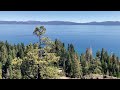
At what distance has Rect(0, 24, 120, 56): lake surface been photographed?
11.9 ft

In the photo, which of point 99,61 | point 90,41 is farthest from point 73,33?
point 99,61

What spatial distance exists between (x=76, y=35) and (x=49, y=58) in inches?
21.6

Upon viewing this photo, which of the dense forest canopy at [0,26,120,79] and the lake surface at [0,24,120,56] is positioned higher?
the lake surface at [0,24,120,56]

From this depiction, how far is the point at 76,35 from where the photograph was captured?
3.72 metres

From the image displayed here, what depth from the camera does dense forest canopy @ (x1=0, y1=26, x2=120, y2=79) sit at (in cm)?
394

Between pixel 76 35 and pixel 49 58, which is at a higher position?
pixel 76 35

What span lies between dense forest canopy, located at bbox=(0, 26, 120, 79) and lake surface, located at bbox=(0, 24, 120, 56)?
0.09 meters

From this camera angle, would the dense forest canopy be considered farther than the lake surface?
Yes

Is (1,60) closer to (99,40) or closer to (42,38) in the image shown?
(42,38)

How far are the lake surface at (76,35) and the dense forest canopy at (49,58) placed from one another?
88 mm

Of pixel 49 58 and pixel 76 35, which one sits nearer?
pixel 76 35
